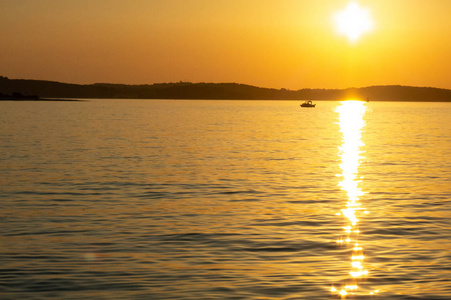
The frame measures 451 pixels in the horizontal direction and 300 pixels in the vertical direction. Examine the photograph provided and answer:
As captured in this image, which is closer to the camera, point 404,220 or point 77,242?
point 77,242

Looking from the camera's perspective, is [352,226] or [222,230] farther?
[352,226]

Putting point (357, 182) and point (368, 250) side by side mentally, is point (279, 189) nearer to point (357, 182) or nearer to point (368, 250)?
point (357, 182)

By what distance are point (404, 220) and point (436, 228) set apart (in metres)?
1.69

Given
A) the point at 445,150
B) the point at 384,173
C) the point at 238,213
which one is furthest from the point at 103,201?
the point at 445,150

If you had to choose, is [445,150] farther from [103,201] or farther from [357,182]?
[103,201]

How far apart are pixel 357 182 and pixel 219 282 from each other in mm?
22297

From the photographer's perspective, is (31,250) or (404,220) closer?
(31,250)

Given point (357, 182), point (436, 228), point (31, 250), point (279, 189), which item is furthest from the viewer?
point (357, 182)

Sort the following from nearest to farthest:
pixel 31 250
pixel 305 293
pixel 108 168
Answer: pixel 305 293 < pixel 31 250 < pixel 108 168

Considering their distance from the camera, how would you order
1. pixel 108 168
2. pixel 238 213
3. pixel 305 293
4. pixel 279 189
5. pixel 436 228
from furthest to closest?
pixel 108 168 < pixel 279 189 < pixel 238 213 < pixel 436 228 < pixel 305 293

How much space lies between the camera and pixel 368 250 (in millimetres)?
21453

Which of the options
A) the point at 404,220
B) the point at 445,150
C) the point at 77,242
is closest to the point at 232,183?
the point at 404,220

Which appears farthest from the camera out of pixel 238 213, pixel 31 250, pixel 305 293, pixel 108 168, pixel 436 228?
pixel 108 168

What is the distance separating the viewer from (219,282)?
57.7 feet
